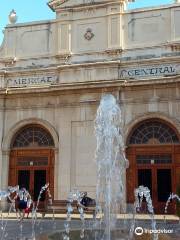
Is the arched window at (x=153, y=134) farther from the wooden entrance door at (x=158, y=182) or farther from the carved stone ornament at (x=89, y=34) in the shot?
the carved stone ornament at (x=89, y=34)

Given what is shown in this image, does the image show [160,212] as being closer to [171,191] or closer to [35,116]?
[171,191]

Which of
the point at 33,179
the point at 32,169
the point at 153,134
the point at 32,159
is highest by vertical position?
the point at 153,134

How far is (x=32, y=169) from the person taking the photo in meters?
21.3

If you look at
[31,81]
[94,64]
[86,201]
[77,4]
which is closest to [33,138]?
[31,81]

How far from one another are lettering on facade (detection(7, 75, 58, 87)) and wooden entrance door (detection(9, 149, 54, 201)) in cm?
337

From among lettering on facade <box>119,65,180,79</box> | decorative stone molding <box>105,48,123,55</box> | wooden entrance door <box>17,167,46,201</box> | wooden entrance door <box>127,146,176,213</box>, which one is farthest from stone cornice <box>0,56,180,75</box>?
wooden entrance door <box>17,167,46,201</box>

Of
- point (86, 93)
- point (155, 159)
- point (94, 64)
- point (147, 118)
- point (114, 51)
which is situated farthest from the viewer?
point (114, 51)

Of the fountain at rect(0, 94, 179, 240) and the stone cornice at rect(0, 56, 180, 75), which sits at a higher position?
the stone cornice at rect(0, 56, 180, 75)

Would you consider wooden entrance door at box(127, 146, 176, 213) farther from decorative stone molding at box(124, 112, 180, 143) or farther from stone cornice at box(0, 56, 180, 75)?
stone cornice at box(0, 56, 180, 75)

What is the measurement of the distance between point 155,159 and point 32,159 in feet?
19.8

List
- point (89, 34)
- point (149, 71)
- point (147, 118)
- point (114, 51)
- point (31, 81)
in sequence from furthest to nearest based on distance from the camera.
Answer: point (31, 81)
point (89, 34)
point (114, 51)
point (149, 71)
point (147, 118)

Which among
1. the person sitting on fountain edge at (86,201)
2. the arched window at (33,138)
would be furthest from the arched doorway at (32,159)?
the person sitting on fountain edge at (86,201)

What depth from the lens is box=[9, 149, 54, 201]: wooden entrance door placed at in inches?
828

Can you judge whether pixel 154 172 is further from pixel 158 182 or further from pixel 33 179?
pixel 33 179
